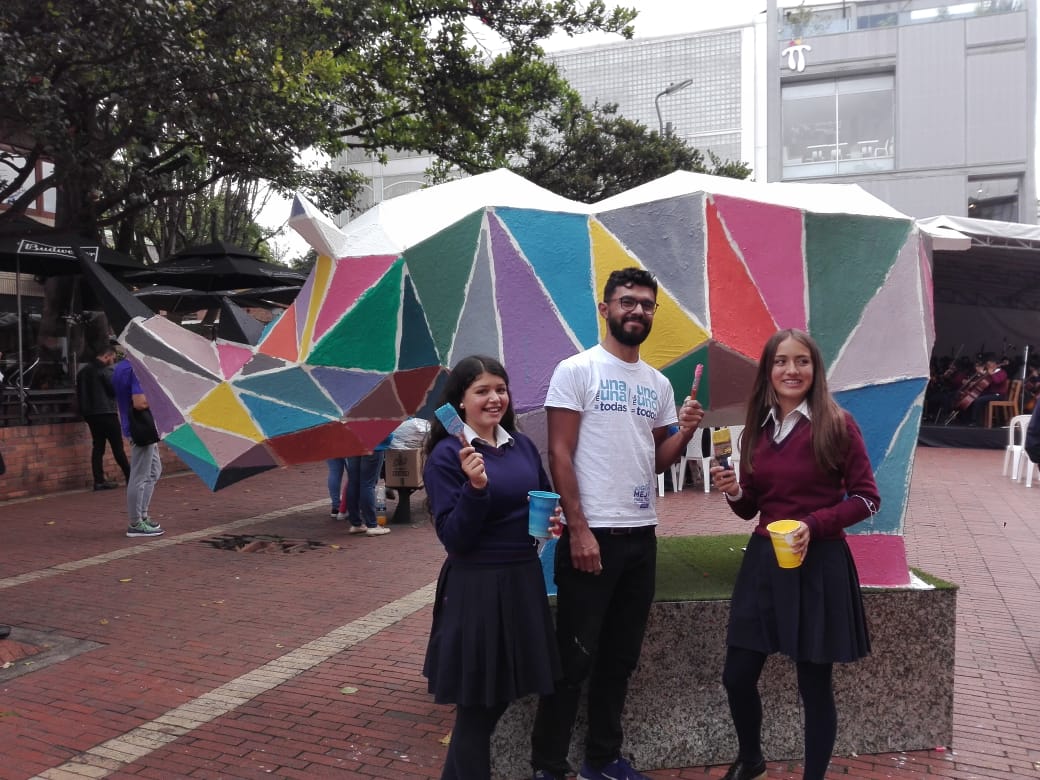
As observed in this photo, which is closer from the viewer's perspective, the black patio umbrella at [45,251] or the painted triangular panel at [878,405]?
the painted triangular panel at [878,405]

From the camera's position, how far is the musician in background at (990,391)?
16438mm

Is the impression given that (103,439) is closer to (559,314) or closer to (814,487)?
(559,314)

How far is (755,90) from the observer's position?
1415 inches

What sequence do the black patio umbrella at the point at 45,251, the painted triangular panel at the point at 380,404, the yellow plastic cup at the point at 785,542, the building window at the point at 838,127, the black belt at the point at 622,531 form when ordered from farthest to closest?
1. the building window at the point at 838,127
2. the black patio umbrella at the point at 45,251
3. the painted triangular panel at the point at 380,404
4. the black belt at the point at 622,531
5. the yellow plastic cup at the point at 785,542

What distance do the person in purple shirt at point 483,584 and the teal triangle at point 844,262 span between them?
1.56 metres

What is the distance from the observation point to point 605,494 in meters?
3.03

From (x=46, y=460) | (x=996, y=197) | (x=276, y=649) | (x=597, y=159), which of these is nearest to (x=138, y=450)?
(x=46, y=460)

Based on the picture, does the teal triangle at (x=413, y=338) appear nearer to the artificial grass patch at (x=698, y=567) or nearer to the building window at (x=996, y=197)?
the artificial grass patch at (x=698, y=567)

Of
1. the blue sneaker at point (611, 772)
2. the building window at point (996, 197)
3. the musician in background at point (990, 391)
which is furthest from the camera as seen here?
the building window at point (996, 197)

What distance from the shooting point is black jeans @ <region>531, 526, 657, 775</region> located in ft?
10.00

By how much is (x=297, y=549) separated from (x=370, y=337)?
4.23 meters

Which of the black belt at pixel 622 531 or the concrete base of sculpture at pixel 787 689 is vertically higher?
the black belt at pixel 622 531

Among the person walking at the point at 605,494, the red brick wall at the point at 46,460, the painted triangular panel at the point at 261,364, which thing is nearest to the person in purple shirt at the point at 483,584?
the person walking at the point at 605,494

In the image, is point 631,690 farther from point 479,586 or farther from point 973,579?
point 973,579
